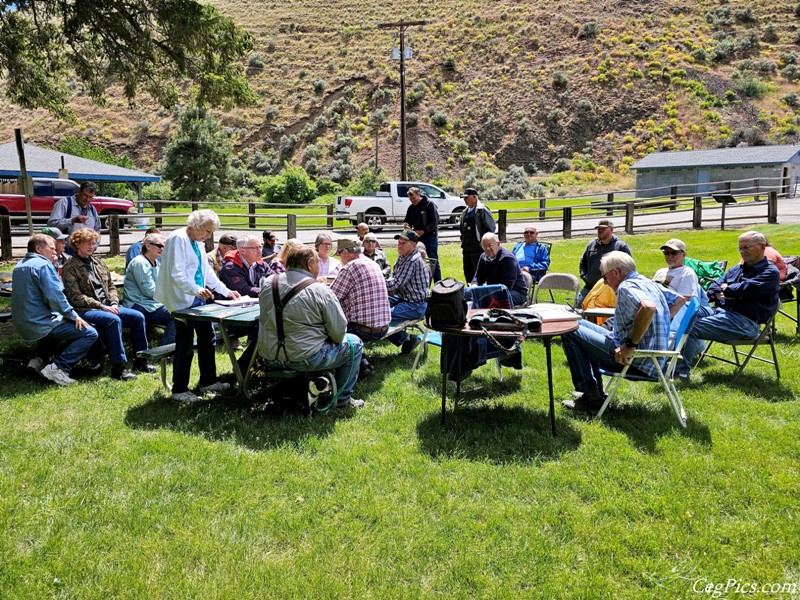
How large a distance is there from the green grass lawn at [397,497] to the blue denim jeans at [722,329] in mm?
505

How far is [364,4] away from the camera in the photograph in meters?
84.8

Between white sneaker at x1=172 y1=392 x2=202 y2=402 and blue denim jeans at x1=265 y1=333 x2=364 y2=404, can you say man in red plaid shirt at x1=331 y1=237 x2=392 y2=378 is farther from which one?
white sneaker at x1=172 y1=392 x2=202 y2=402

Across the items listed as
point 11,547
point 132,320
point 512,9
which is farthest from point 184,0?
point 512,9

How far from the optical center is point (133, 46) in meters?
11.4

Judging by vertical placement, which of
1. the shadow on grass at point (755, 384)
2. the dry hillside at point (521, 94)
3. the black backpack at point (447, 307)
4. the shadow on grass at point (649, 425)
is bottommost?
the shadow on grass at point (755, 384)

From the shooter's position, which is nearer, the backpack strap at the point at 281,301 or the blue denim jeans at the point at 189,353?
the backpack strap at the point at 281,301

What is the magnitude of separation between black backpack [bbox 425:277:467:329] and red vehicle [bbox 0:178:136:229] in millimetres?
19408

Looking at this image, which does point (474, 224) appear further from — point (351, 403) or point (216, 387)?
point (216, 387)

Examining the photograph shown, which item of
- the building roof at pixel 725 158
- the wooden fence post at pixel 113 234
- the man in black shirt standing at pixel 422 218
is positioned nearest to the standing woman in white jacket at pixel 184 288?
the man in black shirt standing at pixel 422 218

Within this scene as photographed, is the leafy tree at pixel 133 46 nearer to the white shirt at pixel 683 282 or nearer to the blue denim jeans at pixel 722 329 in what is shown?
the white shirt at pixel 683 282

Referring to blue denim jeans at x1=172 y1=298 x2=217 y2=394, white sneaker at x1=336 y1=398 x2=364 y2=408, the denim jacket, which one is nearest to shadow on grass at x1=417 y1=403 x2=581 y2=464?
white sneaker at x1=336 y1=398 x2=364 y2=408

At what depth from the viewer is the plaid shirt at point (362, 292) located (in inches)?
223

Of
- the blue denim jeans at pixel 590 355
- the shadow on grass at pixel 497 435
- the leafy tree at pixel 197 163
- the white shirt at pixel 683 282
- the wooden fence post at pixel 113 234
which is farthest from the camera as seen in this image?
the leafy tree at pixel 197 163

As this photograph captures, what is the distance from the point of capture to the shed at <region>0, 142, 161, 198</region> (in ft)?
97.2
